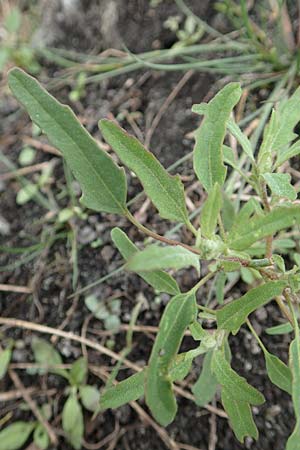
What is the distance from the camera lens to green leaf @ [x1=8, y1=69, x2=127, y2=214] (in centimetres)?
75

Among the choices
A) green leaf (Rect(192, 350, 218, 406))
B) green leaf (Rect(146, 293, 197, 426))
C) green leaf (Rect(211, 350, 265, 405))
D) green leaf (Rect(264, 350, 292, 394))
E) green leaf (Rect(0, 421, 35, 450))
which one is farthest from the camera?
→ green leaf (Rect(0, 421, 35, 450))

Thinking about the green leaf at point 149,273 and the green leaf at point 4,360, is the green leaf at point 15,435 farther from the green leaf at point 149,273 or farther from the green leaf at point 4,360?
the green leaf at point 149,273

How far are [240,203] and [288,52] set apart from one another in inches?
16.4

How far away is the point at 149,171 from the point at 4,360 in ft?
2.86

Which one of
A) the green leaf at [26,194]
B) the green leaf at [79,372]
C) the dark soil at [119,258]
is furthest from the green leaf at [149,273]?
the green leaf at [26,194]

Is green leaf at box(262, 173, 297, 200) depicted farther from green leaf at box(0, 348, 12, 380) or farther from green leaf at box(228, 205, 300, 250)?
green leaf at box(0, 348, 12, 380)

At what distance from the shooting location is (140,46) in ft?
5.73

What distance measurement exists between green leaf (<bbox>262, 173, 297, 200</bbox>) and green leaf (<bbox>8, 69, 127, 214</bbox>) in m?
0.22

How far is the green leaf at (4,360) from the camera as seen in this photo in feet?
4.78

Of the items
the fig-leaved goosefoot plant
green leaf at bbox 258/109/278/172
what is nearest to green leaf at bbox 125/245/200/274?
the fig-leaved goosefoot plant

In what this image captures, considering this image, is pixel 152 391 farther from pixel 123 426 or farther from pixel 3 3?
pixel 3 3

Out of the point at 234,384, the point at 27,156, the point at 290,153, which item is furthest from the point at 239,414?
the point at 27,156

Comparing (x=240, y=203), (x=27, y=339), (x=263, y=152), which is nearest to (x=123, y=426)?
(x=27, y=339)

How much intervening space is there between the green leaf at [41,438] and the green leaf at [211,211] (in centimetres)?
83
